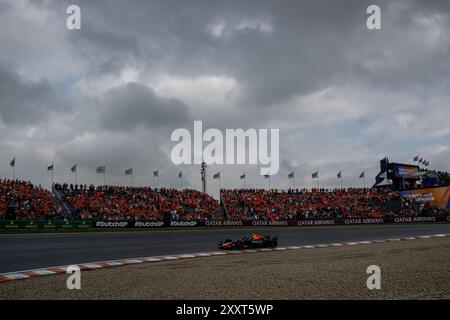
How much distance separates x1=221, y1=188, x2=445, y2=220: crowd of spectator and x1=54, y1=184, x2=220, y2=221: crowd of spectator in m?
3.39

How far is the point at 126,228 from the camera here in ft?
110

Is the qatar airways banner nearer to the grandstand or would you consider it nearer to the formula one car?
the grandstand

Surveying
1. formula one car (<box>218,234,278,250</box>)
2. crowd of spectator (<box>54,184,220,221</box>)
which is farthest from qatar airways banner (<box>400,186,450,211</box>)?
formula one car (<box>218,234,278,250</box>)

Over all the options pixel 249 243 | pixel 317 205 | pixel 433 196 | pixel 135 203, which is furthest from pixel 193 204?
pixel 433 196

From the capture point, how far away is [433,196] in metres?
54.6

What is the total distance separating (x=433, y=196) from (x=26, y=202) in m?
50.0

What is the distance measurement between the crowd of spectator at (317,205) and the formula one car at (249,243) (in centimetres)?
2465

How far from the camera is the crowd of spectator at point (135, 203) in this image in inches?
1350

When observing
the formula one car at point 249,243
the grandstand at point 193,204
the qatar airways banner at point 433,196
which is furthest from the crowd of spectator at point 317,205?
the formula one car at point 249,243

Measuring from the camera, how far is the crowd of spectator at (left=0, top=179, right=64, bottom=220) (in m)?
30.0

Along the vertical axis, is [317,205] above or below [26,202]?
below

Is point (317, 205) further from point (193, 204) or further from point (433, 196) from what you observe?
point (433, 196)
